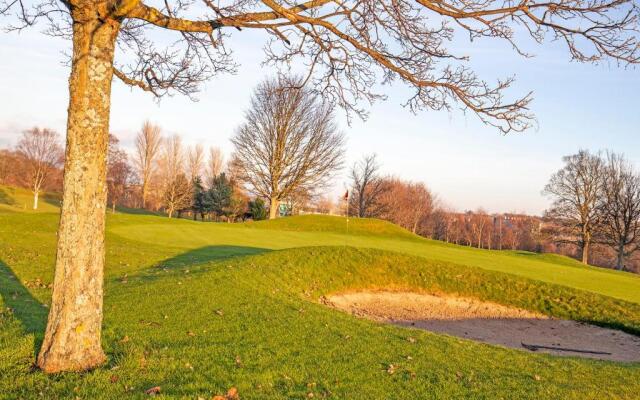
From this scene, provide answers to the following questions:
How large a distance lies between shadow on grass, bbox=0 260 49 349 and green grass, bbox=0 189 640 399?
1.0 inches

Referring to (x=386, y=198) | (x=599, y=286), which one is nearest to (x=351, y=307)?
(x=599, y=286)

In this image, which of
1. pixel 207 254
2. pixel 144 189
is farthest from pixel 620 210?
pixel 144 189

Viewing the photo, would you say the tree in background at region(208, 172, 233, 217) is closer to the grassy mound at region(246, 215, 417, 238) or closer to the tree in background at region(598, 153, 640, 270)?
the grassy mound at region(246, 215, 417, 238)

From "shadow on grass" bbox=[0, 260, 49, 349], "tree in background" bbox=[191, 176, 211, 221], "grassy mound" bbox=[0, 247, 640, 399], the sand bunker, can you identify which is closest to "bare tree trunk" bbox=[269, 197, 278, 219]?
"tree in background" bbox=[191, 176, 211, 221]

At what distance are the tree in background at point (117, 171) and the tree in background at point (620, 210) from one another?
58577mm

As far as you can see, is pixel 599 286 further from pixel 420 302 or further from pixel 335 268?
pixel 335 268

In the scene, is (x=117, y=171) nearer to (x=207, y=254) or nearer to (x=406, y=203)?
(x=406, y=203)

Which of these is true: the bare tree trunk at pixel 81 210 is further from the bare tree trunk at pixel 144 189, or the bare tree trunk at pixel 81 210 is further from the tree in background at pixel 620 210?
the bare tree trunk at pixel 144 189

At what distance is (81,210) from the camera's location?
4.80 meters

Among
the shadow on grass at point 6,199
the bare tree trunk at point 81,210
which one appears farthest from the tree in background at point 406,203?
the bare tree trunk at point 81,210

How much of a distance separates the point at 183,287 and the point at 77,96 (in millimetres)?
5828

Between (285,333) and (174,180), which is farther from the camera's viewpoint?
(174,180)

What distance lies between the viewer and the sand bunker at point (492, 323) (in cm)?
1108

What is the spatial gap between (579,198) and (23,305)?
53198 millimetres
